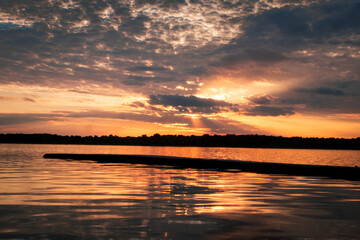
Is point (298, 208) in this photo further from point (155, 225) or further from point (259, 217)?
point (155, 225)

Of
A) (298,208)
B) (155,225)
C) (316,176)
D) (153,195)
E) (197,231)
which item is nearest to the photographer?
(197,231)

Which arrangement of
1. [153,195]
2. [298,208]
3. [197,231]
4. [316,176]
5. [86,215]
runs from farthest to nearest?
[316,176] → [153,195] → [298,208] → [86,215] → [197,231]

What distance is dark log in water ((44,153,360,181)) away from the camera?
26903mm

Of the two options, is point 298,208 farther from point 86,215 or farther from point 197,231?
point 86,215

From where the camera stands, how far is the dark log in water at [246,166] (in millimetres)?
26903

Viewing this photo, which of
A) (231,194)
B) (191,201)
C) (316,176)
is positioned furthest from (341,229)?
(316,176)

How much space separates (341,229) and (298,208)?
321cm

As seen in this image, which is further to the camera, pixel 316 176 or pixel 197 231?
pixel 316 176

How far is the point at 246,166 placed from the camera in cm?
3278

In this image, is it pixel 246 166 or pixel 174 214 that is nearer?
pixel 174 214

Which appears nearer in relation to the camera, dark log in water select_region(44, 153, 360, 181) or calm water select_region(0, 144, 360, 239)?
calm water select_region(0, 144, 360, 239)

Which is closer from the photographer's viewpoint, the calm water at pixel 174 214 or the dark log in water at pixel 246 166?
the calm water at pixel 174 214

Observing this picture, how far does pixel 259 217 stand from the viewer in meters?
10.4

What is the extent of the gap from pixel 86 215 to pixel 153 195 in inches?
194
